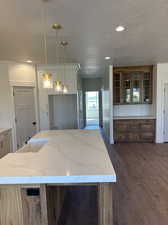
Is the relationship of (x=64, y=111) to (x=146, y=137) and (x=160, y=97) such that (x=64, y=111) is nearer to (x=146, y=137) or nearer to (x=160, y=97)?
(x=146, y=137)

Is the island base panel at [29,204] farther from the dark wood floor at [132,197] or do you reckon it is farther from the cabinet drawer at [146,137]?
the cabinet drawer at [146,137]

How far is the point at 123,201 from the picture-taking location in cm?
250

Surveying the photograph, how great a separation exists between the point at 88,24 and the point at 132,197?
2718mm

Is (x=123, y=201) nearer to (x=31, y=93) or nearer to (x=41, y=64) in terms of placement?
(x=31, y=93)

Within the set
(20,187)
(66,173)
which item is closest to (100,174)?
(66,173)

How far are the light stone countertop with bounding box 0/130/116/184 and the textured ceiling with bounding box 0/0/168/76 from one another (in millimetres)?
1692

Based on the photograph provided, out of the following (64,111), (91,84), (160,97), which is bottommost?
(64,111)

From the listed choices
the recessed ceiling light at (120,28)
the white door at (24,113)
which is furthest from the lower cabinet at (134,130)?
the recessed ceiling light at (120,28)

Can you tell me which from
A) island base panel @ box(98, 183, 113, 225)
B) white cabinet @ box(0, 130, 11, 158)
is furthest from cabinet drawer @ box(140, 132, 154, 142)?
island base panel @ box(98, 183, 113, 225)

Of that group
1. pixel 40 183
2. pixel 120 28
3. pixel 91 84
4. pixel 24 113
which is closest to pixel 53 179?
pixel 40 183

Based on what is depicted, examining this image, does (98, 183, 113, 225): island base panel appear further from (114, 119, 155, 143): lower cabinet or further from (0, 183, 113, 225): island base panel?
(114, 119, 155, 143): lower cabinet

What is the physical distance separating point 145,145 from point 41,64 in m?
4.26

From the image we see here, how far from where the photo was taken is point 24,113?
15.9 feet

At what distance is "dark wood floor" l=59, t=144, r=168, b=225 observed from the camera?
2137mm
